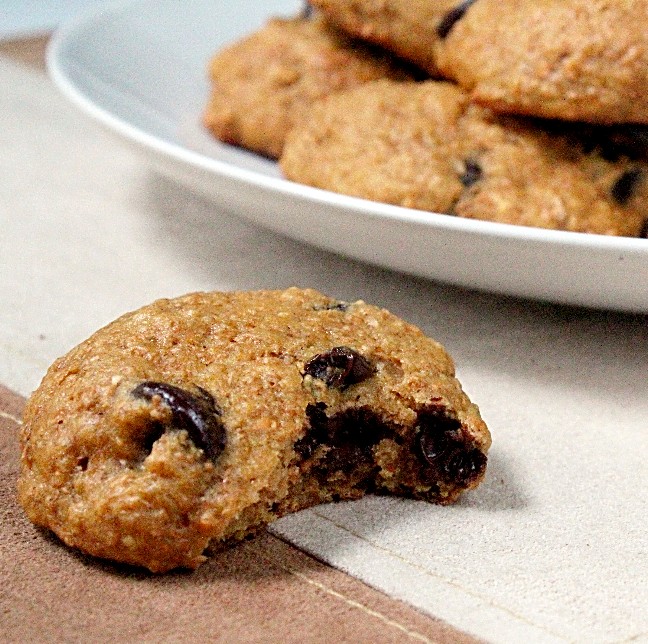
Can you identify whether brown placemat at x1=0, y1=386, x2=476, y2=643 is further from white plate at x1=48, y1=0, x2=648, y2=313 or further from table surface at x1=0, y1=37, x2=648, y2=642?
white plate at x1=48, y1=0, x2=648, y2=313

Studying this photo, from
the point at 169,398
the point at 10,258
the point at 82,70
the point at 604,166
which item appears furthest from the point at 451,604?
the point at 82,70

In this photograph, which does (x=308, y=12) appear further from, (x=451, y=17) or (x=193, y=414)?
(x=193, y=414)

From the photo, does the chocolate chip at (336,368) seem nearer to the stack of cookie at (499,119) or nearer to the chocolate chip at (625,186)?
the stack of cookie at (499,119)

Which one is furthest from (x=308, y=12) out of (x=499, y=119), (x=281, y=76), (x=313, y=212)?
(x=313, y=212)

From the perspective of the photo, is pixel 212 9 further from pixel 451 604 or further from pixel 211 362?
pixel 451 604

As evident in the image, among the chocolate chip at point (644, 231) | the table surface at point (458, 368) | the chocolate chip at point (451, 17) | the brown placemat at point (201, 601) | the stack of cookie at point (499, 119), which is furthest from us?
the chocolate chip at point (451, 17)

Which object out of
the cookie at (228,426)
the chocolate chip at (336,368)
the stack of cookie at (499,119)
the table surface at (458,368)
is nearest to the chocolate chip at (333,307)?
the cookie at (228,426)
